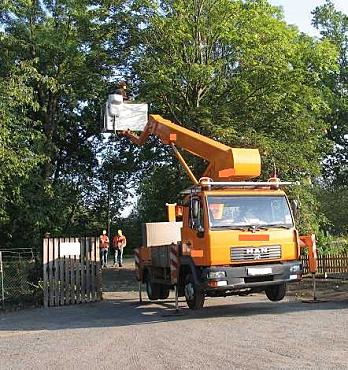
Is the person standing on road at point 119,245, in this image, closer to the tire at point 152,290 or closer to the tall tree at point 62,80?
the tall tree at point 62,80

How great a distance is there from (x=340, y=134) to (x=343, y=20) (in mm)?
10221

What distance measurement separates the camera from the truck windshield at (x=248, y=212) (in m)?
12.3

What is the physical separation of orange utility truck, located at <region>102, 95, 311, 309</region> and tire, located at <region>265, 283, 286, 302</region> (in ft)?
0.08

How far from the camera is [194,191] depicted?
1281 cm

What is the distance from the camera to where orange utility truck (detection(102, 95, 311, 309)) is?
1206cm

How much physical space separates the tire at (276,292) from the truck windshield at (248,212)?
61.7 inches

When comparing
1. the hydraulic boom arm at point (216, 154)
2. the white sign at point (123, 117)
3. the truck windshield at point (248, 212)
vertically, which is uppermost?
the white sign at point (123, 117)

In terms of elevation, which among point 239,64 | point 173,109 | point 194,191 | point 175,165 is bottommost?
point 194,191

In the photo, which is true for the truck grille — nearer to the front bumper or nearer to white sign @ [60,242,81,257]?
the front bumper

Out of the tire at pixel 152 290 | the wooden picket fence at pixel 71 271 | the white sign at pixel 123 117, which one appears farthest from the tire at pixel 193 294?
the white sign at pixel 123 117

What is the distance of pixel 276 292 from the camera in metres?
13.7

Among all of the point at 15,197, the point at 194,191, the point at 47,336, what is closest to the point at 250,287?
the point at 194,191

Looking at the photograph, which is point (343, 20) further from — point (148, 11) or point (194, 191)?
point (194, 191)

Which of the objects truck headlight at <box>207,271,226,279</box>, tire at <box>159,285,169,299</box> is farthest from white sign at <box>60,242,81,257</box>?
truck headlight at <box>207,271,226,279</box>
